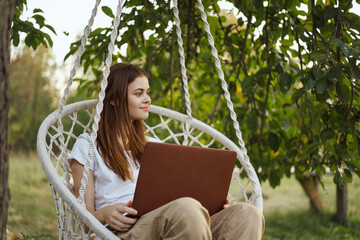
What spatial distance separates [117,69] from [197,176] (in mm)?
638

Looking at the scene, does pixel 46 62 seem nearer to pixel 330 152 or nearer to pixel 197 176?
pixel 330 152

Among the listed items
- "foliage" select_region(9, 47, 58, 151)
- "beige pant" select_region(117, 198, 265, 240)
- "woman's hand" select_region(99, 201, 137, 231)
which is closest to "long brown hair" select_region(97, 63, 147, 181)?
"woman's hand" select_region(99, 201, 137, 231)

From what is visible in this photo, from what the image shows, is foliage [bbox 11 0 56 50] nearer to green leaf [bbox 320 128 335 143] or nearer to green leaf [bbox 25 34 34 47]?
green leaf [bbox 25 34 34 47]

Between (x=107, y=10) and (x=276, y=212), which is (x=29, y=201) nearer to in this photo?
(x=276, y=212)

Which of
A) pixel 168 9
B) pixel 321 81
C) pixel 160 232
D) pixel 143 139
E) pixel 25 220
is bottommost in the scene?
pixel 25 220

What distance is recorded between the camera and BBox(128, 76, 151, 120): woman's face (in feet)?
6.18

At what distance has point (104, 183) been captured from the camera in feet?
5.85

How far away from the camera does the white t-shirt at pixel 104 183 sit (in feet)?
5.74

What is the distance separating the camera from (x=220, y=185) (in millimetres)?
1580

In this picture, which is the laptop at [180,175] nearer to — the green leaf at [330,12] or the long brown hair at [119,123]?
the long brown hair at [119,123]

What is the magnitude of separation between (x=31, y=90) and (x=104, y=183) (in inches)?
298

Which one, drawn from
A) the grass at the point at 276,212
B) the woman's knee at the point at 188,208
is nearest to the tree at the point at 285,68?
the grass at the point at 276,212

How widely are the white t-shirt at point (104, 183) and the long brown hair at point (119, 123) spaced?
40 mm

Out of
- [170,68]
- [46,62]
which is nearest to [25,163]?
[46,62]
